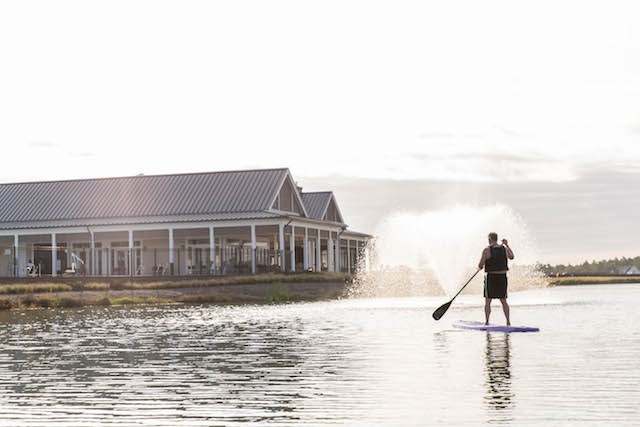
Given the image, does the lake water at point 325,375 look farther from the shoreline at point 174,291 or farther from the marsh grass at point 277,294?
the marsh grass at point 277,294

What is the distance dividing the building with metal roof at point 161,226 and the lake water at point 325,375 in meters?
35.6

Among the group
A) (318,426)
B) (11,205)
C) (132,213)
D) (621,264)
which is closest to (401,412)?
(318,426)

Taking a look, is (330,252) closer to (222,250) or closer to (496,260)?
(222,250)

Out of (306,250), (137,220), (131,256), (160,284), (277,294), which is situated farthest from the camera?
(306,250)

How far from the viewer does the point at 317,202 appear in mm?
71125

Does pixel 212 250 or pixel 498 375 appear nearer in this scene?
pixel 498 375

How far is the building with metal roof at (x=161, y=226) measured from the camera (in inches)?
2281

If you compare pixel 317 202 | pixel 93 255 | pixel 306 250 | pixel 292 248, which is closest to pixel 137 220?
pixel 93 255

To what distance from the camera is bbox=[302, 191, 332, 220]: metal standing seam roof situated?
69875mm

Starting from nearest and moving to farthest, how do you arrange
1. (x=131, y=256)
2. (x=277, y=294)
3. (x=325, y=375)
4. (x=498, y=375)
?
(x=498, y=375)
(x=325, y=375)
(x=277, y=294)
(x=131, y=256)

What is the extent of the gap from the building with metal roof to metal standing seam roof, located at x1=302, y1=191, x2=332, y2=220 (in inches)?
113

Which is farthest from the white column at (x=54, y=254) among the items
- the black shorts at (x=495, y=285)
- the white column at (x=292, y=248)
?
the black shorts at (x=495, y=285)

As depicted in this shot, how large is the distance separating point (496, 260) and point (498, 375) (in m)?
7.89

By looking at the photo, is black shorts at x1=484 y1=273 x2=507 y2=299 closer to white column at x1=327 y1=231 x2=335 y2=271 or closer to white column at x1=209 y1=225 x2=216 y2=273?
white column at x1=209 y1=225 x2=216 y2=273
